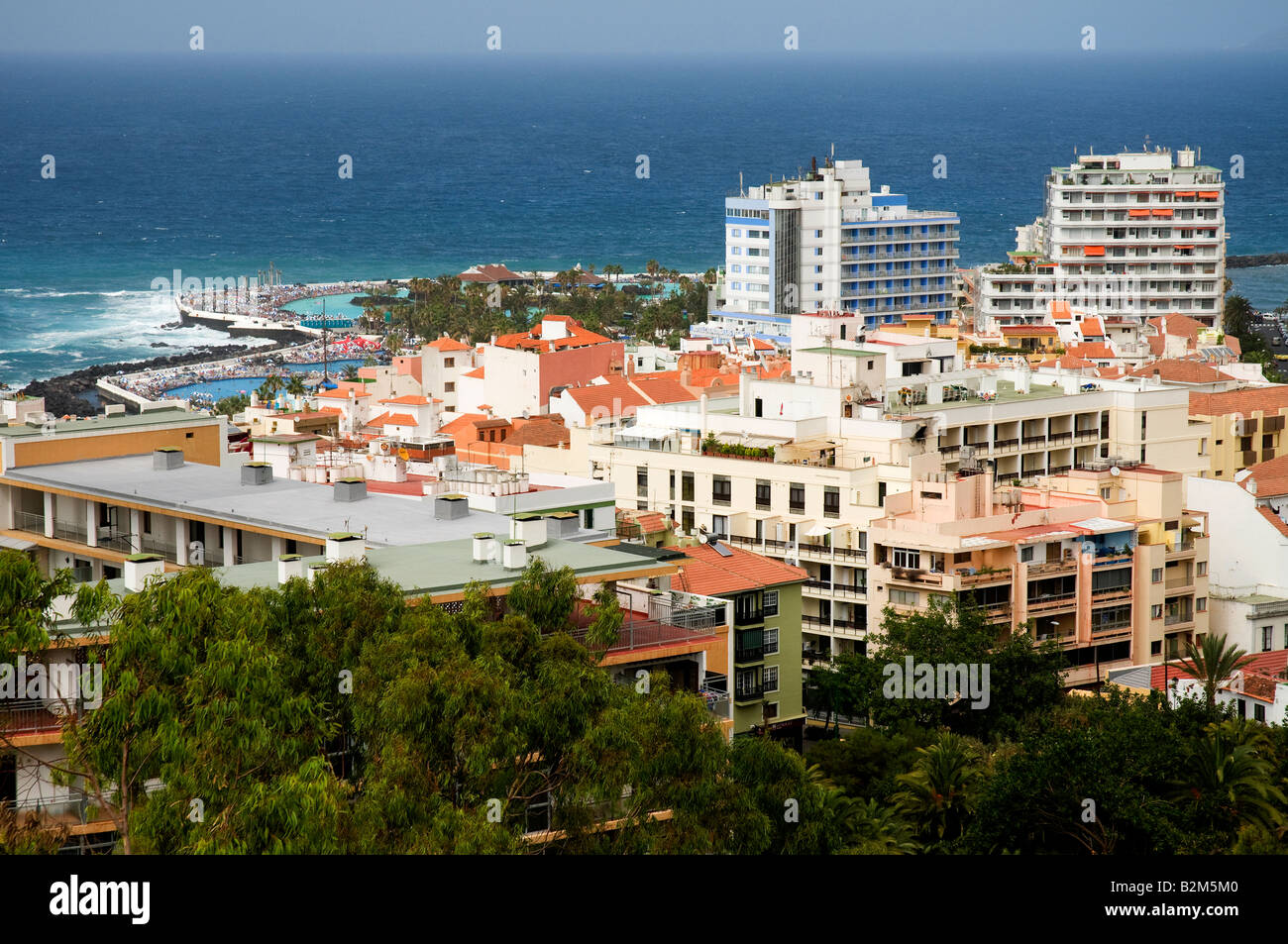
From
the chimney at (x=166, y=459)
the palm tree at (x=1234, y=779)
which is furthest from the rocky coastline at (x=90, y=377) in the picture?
the palm tree at (x=1234, y=779)

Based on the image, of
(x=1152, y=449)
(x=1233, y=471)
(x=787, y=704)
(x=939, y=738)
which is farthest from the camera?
(x=1233, y=471)

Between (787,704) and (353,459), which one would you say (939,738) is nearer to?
(787,704)

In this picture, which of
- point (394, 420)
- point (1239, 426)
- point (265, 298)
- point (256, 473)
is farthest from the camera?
point (265, 298)

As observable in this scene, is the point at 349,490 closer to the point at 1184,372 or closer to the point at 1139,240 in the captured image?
the point at 1184,372

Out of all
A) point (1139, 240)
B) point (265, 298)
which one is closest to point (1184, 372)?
point (1139, 240)

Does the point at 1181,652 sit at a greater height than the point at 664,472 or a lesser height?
lesser

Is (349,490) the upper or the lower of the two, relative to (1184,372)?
upper
